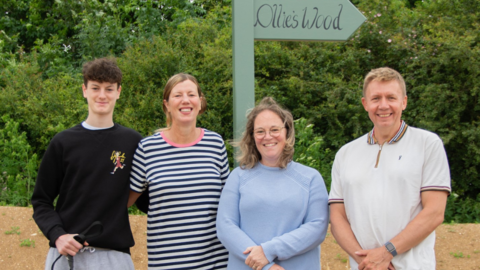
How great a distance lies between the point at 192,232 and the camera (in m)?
2.59

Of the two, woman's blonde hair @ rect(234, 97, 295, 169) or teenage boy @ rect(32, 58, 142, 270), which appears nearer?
teenage boy @ rect(32, 58, 142, 270)

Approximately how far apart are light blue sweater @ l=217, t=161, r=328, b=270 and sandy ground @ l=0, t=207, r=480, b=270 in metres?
1.98

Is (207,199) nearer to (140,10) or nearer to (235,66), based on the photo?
(235,66)

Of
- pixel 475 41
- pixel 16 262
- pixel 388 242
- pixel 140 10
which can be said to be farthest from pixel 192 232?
pixel 140 10

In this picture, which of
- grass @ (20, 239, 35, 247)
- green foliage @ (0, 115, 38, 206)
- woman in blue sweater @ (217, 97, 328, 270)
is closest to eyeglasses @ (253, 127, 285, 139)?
woman in blue sweater @ (217, 97, 328, 270)

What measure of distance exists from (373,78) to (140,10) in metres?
7.30

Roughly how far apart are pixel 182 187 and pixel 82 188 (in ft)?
1.77

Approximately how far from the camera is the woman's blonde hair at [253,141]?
2.60 meters

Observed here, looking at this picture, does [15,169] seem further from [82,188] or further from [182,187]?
[182,187]

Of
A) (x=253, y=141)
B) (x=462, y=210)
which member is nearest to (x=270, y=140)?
(x=253, y=141)

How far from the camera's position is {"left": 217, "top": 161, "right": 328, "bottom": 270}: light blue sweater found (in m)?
2.40

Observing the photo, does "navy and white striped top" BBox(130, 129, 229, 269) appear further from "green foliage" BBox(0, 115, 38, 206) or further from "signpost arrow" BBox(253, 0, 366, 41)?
"green foliage" BBox(0, 115, 38, 206)

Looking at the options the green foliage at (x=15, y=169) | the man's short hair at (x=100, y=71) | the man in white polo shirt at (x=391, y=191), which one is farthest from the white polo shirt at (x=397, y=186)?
the green foliage at (x=15, y=169)

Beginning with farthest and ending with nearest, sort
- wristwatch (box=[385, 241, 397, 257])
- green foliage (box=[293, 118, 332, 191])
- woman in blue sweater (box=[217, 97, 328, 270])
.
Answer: green foliage (box=[293, 118, 332, 191])
woman in blue sweater (box=[217, 97, 328, 270])
wristwatch (box=[385, 241, 397, 257])
